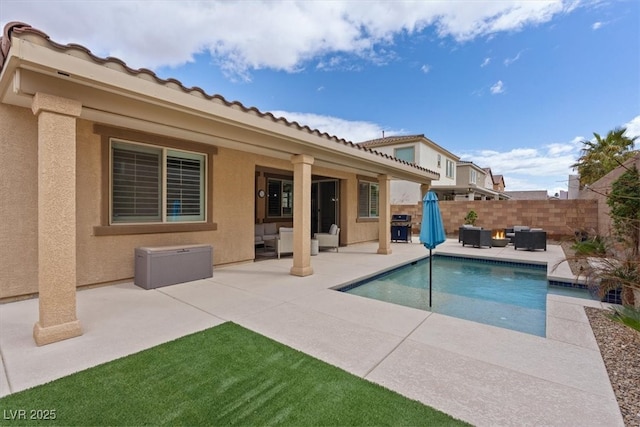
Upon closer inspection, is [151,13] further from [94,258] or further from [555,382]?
[555,382]

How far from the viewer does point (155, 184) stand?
6.98 metres

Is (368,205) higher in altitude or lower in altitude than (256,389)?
higher

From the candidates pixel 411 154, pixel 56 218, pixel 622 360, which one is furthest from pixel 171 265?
pixel 411 154

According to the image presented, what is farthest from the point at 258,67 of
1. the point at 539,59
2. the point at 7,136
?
the point at 539,59

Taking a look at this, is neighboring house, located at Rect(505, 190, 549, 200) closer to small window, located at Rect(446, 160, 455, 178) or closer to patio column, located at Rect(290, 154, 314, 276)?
small window, located at Rect(446, 160, 455, 178)

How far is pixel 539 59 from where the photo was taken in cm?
1338

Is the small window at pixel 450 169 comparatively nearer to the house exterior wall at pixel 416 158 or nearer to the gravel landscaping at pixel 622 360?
the house exterior wall at pixel 416 158

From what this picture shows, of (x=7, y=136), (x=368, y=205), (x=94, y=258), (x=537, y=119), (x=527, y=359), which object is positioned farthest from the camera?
(x=537, y=119)

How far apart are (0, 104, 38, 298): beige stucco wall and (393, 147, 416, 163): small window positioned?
23.3m

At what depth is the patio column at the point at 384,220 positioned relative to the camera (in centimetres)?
1136

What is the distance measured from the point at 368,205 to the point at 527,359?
38.1ft

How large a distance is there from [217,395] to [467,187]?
2660 centimetres

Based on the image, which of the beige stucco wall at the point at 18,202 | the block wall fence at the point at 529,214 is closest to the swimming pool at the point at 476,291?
the beige stucco wall at the point at 18,202

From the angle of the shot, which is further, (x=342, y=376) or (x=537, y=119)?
(x=537, y=119)
